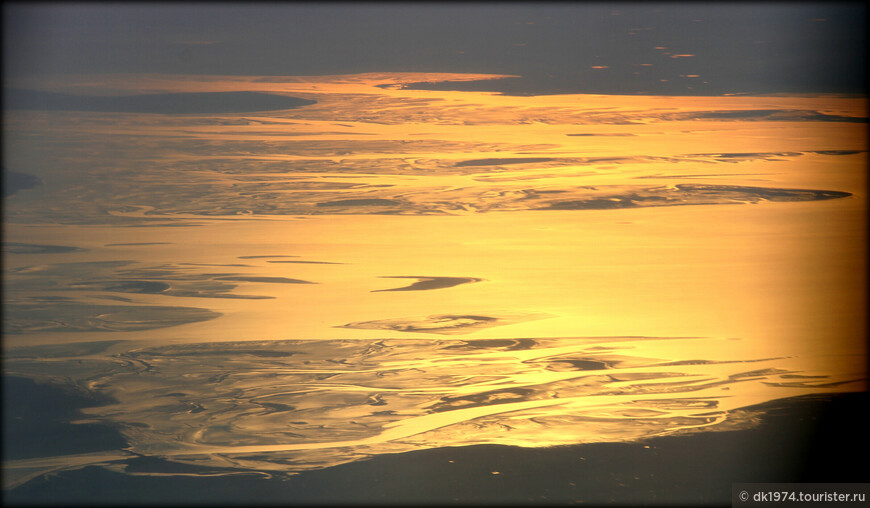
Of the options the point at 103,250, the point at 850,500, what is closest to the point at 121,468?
the point at 103,250

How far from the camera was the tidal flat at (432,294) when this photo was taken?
2.09m

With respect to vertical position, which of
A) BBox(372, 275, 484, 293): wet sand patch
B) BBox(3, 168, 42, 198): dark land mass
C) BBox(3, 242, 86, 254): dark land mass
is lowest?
BBox(372, 275, 484, 293): wet sand patch

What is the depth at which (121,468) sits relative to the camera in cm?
204

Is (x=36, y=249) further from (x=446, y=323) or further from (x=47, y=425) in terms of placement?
(x=446, y=323)

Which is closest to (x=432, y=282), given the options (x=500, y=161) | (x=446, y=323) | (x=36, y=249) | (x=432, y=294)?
(x=432, y=294)

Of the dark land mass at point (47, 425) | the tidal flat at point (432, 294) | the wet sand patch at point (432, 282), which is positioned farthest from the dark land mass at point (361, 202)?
the dark land mass at point (47, 425)

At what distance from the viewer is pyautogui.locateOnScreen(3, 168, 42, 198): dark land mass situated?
3203 mm

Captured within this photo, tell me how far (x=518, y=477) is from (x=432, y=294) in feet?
2.74

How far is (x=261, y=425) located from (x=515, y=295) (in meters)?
0.92

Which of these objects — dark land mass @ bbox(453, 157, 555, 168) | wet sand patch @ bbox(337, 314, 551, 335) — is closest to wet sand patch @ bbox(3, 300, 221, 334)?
wet sand patch @ bbox(337, 314, 551, 335)

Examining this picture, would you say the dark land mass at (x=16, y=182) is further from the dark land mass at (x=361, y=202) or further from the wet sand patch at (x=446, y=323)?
the wet sand patch at (x=446, y=323)

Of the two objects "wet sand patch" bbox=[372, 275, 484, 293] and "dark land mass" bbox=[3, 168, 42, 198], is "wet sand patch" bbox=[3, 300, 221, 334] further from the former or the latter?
"dark land mass" bbox=[3, 168, 42, 198]

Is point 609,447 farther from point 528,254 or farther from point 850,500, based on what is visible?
point 528,254

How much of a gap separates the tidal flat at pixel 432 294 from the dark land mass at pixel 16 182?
0.05 ft
